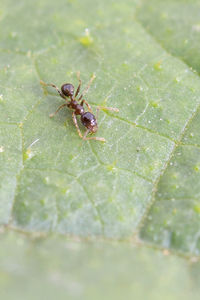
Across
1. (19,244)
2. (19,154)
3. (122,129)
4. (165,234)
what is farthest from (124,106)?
(19,244)

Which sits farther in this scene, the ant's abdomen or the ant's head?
the ant's head

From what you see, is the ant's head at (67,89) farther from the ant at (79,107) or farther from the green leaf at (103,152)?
the green leaf at (103,152)

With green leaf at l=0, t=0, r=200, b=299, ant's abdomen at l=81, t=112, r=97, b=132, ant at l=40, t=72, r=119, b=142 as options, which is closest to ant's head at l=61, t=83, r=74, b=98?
ant at l=40, t=72, r=119, b=142

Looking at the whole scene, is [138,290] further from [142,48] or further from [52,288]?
[142,48]

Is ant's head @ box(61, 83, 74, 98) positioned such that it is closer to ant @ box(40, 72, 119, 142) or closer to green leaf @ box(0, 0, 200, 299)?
ant @ box(40, 72, 119, 142)

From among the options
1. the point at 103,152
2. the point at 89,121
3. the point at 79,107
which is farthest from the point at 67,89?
the point at 103,152

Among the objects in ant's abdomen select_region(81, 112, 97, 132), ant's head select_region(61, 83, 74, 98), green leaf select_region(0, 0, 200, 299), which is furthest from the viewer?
ant's head select_region(61, 83, 74, 98)

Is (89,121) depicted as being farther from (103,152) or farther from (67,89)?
(67,89)

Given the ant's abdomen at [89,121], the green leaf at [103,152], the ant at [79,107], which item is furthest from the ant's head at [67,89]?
the ant's abdomen at [89,121]

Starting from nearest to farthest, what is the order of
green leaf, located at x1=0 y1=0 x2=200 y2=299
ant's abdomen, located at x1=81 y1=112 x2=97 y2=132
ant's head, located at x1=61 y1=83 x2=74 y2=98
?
green leaf, located at x1=0 y1=0 x2=200 y2=299
ant's abdomen, located at x1=81 y1=112 x2=97 y2=132
ant's head, located at x1=61 y1=83 x2=74 y2=98
